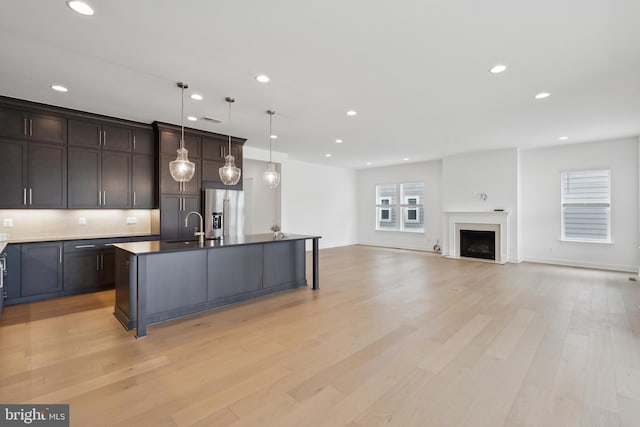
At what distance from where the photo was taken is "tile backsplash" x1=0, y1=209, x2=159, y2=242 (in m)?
4.44

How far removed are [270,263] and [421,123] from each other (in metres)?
3.53

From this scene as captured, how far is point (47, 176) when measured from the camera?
4.40 m

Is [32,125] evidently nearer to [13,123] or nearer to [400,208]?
[13,123]

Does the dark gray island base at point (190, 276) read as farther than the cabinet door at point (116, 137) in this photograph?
No

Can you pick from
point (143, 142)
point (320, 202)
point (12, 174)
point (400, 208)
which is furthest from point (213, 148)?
point (400, 208)

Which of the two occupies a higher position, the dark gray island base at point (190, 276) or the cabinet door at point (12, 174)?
the cabinet door at point (12, 174)

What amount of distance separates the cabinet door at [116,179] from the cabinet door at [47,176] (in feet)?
1.65

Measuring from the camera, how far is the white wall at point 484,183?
24.2ft

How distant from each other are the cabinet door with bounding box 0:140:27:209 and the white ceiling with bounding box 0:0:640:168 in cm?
72

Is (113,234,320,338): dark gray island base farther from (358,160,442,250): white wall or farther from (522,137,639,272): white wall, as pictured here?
(522,137,639,272): white wall

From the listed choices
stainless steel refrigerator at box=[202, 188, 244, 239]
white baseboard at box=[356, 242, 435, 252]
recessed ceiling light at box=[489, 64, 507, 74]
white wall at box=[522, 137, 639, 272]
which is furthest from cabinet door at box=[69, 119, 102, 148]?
white wall at box=[522, 137, 639, 272]

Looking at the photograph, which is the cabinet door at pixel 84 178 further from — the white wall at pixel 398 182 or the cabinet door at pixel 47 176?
the white wall at pixel 398 182

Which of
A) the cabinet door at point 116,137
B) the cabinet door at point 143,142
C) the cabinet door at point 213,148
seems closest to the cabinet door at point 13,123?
the cabinet door at point 116,137

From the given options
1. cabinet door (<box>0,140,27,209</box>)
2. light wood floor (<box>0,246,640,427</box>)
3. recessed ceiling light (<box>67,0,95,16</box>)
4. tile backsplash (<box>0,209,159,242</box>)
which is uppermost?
recessed ceiling light (<box>67,0,95,16</box>)
